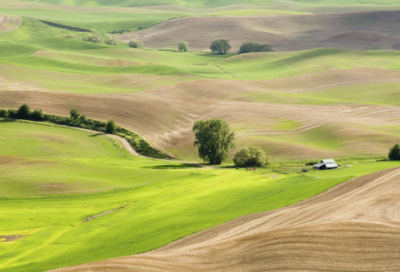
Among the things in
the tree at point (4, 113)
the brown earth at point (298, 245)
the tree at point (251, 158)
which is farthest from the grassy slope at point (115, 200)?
the tree at point (4, 113)

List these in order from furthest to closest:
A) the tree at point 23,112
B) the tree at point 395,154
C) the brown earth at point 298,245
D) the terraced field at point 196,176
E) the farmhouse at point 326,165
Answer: the tree at point 23,112 < the tree at point 395,154 < the farmhouse at point 326,165 < the terraced field at point 196,176 < the brown earth at point 298,245

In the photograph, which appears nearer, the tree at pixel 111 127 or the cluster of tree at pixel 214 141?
the cluster of tree at pixel 214 141

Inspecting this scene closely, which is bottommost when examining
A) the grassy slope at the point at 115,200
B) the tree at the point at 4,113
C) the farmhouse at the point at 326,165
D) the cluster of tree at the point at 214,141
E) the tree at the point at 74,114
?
the grassy slope at the point at 115,200

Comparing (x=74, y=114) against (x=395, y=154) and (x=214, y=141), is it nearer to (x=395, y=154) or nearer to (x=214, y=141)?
(x=214, y=141)

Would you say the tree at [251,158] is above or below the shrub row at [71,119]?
below

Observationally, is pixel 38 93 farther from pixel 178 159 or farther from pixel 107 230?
pixel 107 230

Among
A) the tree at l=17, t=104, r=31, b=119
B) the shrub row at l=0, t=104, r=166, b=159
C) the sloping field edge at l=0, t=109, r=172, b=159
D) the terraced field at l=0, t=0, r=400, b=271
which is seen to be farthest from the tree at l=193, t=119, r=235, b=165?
the tree at l=17, t=104, r=31, b=119

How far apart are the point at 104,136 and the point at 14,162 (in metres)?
27.8

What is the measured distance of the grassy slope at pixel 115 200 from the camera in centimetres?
4378

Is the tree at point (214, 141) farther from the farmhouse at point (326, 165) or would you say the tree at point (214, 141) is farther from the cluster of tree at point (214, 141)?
the farmhouse at point (326, 165)

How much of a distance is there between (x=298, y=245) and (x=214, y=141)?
4801 centimetres

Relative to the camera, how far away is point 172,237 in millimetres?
41719

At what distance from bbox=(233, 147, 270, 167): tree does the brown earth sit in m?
33.4

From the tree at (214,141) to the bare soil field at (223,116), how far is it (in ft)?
24.6
